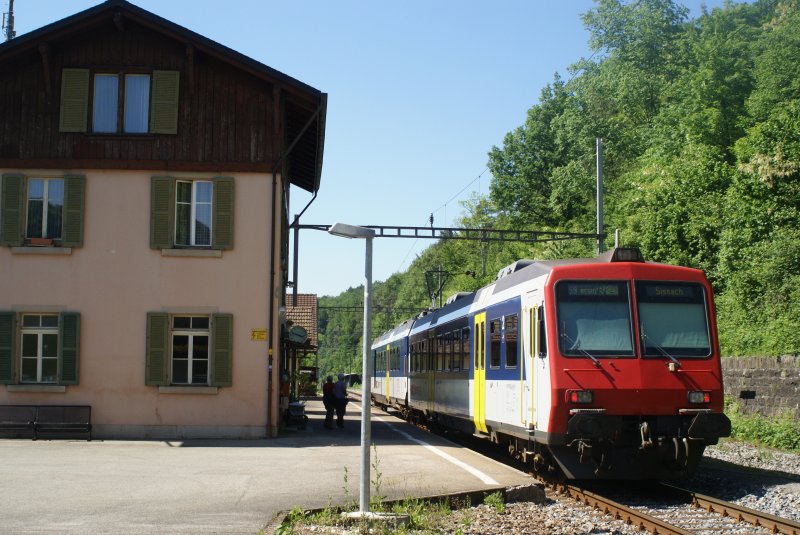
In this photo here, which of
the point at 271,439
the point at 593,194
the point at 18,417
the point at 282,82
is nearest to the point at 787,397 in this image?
the point at 271,439

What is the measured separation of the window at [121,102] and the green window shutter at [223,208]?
1.45 metres

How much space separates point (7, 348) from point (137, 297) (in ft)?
8.92

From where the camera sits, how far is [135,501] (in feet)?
36.7

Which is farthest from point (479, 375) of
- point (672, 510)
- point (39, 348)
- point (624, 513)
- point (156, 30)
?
point (156, 30)

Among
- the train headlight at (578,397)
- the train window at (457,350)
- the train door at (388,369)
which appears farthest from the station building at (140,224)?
the train door at (388,369)

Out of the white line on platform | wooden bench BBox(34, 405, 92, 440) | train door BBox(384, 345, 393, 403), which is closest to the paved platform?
the white line on platform

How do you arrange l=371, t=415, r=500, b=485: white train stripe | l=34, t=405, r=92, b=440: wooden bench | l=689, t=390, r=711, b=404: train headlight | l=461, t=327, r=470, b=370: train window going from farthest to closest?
1. l=34, t=405, r=92, b=440: wooden bench
2. l=461, t=327, r=470, b=370: train window
3. l=371, t=415, r=500, b=485: white train stripe
4. l=689, t=390, r=711, b=404: train headlight

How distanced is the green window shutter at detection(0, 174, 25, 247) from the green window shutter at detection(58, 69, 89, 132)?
55.6 inches

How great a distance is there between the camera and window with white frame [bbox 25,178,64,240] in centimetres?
2148

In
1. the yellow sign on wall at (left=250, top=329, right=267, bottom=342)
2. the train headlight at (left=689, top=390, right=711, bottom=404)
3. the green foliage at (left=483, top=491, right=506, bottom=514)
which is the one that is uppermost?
the yellow sign on wall at (left=250, top=329, right=267, bottom=342)

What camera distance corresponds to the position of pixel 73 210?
839 inches

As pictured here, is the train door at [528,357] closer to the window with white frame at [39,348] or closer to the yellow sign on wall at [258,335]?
the yellow sign on wall at [258,335]

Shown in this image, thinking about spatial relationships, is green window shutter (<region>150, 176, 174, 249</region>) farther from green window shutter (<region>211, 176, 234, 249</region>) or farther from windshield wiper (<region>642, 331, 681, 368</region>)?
windshield wiper (<region>642, 331, 681, 368</region>)

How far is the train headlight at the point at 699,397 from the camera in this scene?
1279cm
